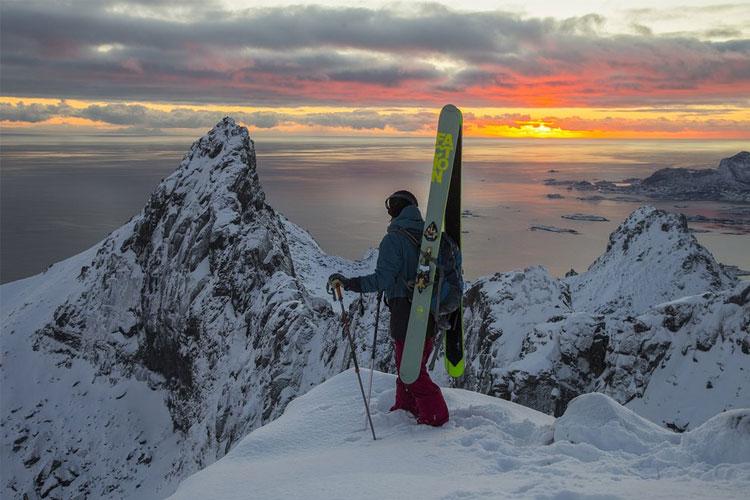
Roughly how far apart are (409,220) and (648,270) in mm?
60551

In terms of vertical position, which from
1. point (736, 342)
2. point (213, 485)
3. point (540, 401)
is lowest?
point (540, 401)

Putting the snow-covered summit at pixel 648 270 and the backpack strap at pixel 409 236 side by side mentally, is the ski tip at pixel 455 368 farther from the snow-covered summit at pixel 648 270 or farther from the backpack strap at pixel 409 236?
the snow-covered summit at pixel 648 270

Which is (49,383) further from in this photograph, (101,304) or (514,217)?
(514,217)

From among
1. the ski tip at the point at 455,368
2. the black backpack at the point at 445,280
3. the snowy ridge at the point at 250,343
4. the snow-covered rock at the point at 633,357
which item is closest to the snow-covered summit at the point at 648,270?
the snowy ridge at the point at 250,343

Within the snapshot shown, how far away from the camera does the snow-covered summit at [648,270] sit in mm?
58000

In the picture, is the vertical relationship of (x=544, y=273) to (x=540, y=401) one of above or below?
above

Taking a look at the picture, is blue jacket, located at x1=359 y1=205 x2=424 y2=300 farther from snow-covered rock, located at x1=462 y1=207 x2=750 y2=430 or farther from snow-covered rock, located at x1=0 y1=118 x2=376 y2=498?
snow-covered rock, located at x1=0 y1=118 x2=376 y2=498

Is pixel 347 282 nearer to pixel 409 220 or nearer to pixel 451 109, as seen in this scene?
pixel 409 220

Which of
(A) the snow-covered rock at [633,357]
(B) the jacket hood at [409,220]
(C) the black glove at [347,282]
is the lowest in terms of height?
(A) the snow-covered rock at [633,357]

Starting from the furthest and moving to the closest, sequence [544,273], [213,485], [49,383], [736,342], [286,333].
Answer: [49,383]
[286,333]
[544,273]
[736,342]
[213,485]

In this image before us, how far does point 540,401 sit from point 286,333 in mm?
27163

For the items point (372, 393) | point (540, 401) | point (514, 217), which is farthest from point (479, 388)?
point (514, 217)

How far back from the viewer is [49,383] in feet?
263

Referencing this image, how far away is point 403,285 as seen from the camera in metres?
8.93
